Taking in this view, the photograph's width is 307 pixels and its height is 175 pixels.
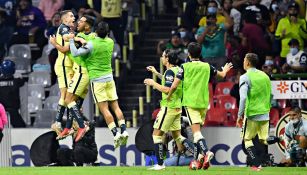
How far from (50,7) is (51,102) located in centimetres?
368

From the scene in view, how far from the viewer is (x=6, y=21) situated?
37.7 meters

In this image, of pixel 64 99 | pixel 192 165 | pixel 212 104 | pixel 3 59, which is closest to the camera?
pixel 192 165

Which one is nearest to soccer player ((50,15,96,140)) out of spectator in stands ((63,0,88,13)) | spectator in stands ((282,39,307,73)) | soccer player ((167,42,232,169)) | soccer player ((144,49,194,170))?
soccer player ((144,49,194,170))

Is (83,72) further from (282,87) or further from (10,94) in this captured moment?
(10,94)

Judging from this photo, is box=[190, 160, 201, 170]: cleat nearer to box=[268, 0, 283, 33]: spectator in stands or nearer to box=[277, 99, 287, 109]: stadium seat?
box=[277, 99, 287, 109]: stadium seat

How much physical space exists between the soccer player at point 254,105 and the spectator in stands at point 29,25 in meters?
10.7

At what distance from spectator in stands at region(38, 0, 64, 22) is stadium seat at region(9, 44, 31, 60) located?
3.34ft

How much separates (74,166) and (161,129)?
2.67 meters

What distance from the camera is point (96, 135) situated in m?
33.2

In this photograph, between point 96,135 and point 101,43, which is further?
point 96,135

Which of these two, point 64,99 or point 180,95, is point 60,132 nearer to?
point 64,99

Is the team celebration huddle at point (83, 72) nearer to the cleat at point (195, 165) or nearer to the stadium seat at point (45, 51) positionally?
the cleat at point (195, 165)

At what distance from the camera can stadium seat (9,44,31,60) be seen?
120ft

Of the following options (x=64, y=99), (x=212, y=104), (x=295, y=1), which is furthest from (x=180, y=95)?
(x=295, y=1)
